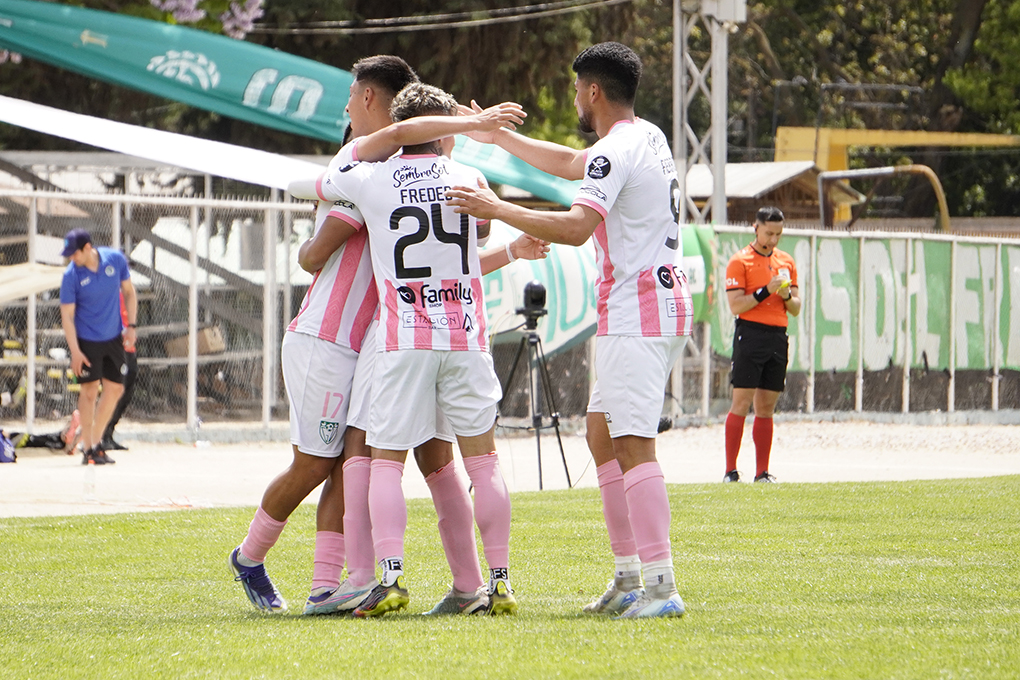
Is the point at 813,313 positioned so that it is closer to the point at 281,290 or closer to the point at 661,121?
the point at 281,290

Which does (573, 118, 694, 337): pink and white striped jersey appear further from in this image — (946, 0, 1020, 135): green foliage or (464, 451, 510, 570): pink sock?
(946, 0, 1020, 135): green foliage

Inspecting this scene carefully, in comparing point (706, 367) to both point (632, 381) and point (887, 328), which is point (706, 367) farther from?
point (632, 381)

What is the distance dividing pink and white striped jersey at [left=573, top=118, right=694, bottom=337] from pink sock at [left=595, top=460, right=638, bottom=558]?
1.86ft

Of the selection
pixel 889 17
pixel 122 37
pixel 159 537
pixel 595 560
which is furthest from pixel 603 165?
pixel 889 17

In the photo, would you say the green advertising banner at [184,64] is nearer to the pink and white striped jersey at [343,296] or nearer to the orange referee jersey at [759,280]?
the orange referee jersey at [759,280]

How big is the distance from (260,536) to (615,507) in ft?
4.38

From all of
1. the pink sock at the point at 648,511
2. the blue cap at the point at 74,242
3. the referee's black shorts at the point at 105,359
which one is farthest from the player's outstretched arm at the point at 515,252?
the referee's black shorts at the point at 105,359

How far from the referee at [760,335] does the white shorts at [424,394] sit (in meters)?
5.88

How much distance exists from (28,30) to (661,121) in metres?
28.7

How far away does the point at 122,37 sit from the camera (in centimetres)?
1614

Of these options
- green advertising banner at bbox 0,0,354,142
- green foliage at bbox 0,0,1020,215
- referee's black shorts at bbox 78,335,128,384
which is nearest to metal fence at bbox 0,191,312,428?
referee's black shorts at bbox 78,335,128,384

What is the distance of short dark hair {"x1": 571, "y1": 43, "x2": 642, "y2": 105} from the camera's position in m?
5.02

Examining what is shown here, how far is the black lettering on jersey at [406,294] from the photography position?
4.85 meters

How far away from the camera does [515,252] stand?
5344 millimetres
